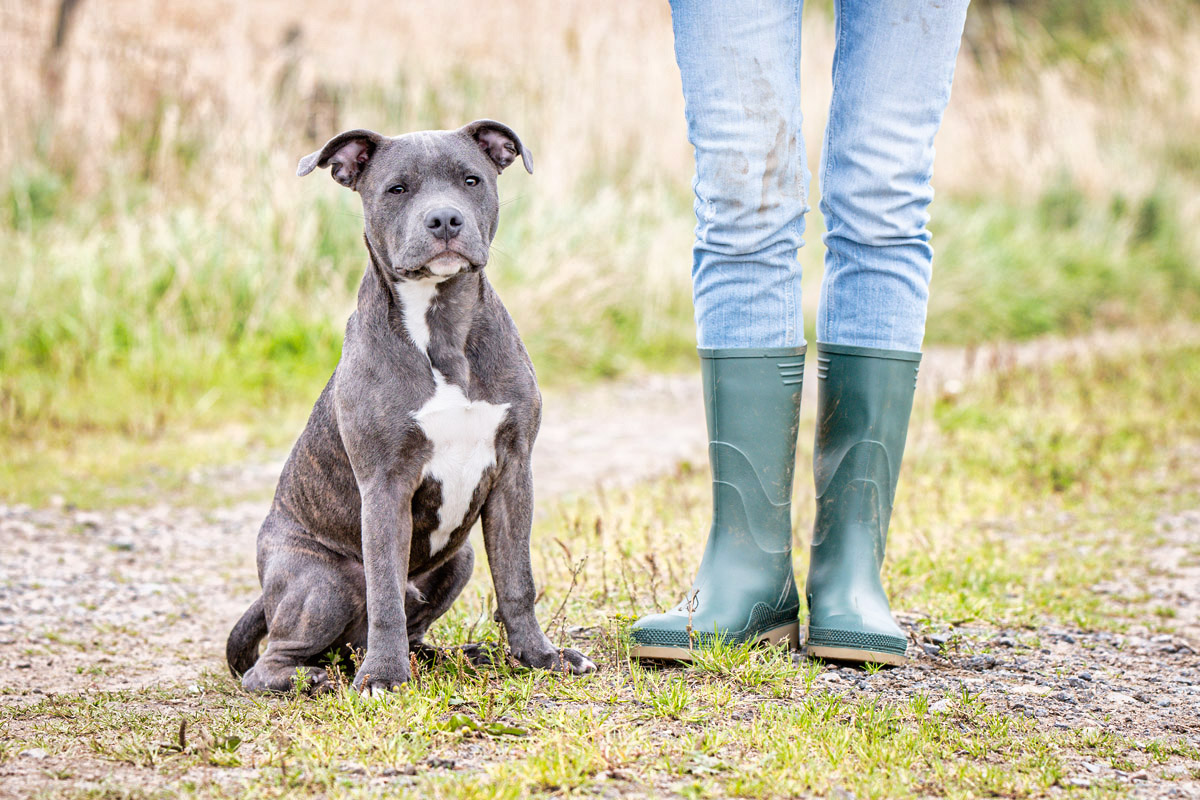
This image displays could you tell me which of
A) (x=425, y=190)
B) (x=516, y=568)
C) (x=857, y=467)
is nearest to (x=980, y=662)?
(x=857, y=467)

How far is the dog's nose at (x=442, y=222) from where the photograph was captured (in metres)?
2.39

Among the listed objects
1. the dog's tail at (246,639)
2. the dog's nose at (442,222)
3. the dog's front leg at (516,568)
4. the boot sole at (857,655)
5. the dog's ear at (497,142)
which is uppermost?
the dog's ear at (497,142)

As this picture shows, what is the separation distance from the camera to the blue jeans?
8.02ft

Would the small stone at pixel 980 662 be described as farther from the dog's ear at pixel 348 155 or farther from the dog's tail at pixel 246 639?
the dog's ear at pixel 348 155

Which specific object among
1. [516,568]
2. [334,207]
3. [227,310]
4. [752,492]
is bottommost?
[516,568]

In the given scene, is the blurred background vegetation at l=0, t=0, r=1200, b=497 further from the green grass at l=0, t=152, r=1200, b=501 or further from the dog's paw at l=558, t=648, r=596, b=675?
the dog's paw at l=558, t=648, r=596, b=675

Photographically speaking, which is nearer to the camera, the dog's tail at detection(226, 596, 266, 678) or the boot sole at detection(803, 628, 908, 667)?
the boot sole at detection(803, 628, 908, 667)

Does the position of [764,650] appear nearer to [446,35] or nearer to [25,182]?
[25,182]

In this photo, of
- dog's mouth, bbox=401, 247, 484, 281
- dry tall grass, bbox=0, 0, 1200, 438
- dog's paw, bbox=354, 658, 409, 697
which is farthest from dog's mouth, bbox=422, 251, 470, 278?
dry tall grass, bbox=0, 0, 1200, 438

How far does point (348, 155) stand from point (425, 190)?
10.3 inches

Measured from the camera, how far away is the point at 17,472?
487 cm

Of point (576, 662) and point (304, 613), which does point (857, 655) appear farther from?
point (304, 613)

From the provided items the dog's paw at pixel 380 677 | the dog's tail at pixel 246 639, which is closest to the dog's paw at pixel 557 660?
the dog's paw at pixel 380 677

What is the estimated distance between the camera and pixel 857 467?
2.68 metres
